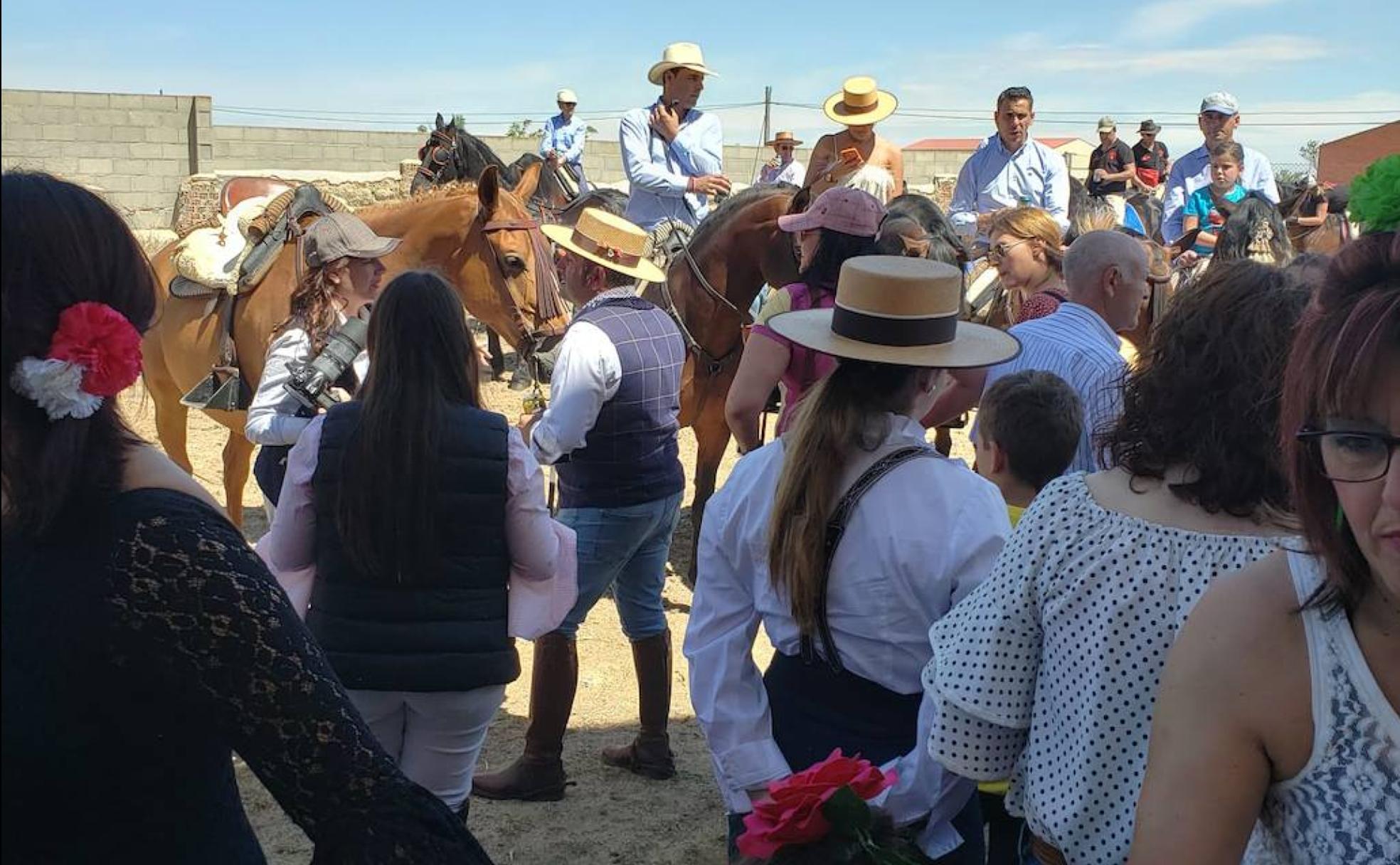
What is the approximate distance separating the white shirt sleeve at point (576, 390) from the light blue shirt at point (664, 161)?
4167 mm

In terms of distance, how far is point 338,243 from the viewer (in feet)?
14.5

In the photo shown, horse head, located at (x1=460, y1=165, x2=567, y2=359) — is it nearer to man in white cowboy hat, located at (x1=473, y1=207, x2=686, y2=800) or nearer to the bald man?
man in white cowboy hat, located at (x1=473, y1=207, x2=686, y2=800)

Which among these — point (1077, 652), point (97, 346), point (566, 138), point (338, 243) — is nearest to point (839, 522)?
point (1077, 652)

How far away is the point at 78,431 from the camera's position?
4.58 ft

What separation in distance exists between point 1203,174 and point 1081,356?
6.76m

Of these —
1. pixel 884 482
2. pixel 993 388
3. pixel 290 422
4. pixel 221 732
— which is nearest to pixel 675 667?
pixel 290 422

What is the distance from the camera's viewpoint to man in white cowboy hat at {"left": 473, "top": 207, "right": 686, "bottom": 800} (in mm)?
4062

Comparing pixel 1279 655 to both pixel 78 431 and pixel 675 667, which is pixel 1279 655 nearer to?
pixel 78 431

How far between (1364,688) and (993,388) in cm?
178

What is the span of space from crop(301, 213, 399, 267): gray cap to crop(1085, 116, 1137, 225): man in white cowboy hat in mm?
13163

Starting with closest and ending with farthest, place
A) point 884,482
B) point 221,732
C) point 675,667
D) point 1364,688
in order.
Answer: point 1364,688
point 221,732
point 884,482
point 675,667

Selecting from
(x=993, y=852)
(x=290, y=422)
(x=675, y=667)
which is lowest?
(x=675, y=667)

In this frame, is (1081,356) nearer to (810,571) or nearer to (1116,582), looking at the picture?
(810,571)

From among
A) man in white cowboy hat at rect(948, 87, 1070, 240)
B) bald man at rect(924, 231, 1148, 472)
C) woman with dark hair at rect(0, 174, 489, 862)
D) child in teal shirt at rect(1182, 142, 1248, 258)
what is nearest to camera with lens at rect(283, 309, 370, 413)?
bald man at rect(924, 231, 1148, 472)
